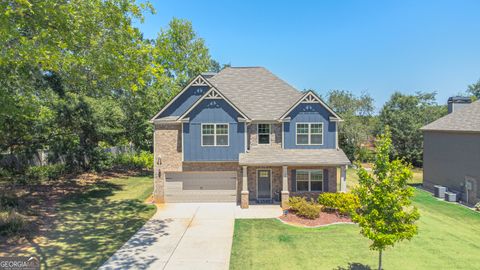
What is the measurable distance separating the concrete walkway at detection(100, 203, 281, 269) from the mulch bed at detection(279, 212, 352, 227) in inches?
38.8

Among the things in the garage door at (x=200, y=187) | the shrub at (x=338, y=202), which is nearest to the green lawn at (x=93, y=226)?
the garage door at (x=200, y=187)

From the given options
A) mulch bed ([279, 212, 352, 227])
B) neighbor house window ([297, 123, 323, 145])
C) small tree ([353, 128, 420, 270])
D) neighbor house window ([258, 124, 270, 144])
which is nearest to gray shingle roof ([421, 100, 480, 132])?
neighbor house window ([297, 123, 323, 145])

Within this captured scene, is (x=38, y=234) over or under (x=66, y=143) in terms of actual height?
under

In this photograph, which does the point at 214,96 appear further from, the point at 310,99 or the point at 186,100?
the point at 310,99

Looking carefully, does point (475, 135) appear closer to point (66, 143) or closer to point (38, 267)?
point (38, 267)

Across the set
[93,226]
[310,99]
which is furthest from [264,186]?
[93,226]

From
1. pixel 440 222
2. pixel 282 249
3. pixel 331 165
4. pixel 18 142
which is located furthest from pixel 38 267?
pixel 440 222

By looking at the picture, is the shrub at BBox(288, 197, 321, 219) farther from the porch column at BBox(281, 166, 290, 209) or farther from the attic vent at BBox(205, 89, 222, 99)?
the attic vent at BBox(205, 89, 222, 99)

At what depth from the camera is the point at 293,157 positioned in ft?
65.6

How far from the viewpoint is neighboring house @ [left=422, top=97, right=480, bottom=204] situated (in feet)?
69.6

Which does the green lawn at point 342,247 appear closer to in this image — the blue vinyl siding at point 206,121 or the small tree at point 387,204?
the small tree at point 387,204

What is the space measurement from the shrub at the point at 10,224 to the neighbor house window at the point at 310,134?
16960mm

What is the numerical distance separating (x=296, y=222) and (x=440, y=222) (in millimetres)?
8659

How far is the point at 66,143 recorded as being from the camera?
26.0m
